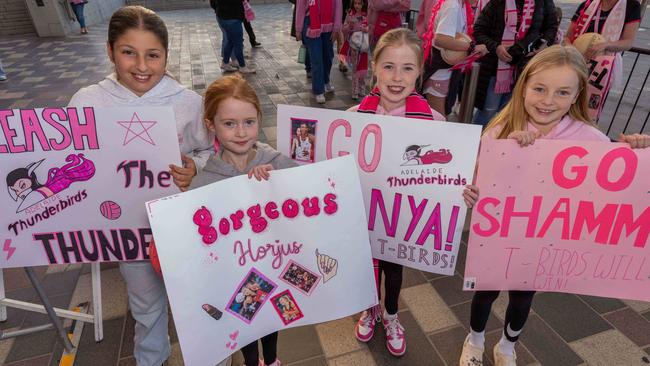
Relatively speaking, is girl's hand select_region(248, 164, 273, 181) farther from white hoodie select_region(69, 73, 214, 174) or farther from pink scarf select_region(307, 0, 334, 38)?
pink scarf select_region(307, 0, 334, 38)

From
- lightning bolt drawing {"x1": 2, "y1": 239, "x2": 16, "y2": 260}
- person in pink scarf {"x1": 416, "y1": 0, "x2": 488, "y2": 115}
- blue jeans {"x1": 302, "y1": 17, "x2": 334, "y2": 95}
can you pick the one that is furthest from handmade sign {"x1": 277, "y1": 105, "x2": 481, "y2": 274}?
blue jeans {"x1": 302, "y1": 17, "x2": 334, "y2": 95}

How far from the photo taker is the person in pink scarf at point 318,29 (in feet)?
18.3

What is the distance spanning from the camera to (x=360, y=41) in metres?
5.91

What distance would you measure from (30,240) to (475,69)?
3.54 metres

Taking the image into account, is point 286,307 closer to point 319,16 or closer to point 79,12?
point 319,16

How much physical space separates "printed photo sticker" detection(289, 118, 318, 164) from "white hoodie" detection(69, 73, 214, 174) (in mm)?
423

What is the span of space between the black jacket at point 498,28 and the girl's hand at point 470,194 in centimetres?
247

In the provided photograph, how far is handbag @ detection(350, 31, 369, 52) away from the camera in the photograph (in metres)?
5.87

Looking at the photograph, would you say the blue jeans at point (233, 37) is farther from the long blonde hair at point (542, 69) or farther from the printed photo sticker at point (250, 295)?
the printed photo sticker at point (250, 295)

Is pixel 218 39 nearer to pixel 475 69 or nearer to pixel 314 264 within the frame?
pixel 475 69

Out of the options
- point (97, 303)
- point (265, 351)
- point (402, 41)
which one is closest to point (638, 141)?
point (402, 41)

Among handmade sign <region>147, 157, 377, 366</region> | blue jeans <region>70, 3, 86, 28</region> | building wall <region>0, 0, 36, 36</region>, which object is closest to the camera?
handmade sign <region>147, 157, 377, 366</region>

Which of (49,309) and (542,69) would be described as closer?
(542,69)

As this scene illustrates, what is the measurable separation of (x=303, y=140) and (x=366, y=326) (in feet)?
3.85
